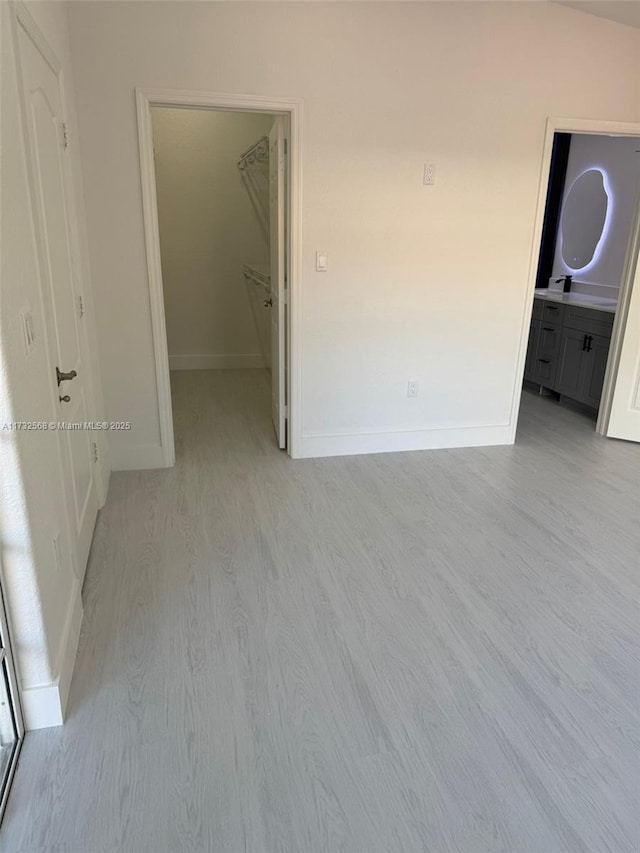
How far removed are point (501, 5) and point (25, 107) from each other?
2817mm

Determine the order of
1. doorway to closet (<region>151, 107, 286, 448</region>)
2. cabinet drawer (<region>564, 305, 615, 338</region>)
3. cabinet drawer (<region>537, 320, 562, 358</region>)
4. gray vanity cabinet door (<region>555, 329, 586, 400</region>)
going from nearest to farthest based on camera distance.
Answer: cabinet drawer (<region>564, 305, 615, 338</region>), gray vanity cabinet door (<region>555, 329, 586, 400</region>), cabinet drawer (<region>537, 320, 562, 358</region>), doorway to closet (<region>151, 107, 286, 448</region>)

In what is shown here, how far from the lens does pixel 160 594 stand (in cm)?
239

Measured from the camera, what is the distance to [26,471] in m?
1.57

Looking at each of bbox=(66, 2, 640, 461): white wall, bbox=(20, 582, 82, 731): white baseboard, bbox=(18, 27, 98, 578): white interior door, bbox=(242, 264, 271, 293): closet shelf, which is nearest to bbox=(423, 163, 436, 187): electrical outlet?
bbox=(66, 2, 640, 461): white wall

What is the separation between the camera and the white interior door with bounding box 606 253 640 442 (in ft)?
13.2

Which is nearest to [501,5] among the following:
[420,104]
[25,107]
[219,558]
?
[420,104]

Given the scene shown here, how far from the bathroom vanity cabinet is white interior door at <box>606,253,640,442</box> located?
0.45 m

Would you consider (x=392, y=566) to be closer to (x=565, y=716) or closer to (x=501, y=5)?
(x=565, y=716)

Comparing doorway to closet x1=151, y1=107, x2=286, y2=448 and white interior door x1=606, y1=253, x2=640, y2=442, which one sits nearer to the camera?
white interior door x1=606, y1=253, x2=640, y2=442

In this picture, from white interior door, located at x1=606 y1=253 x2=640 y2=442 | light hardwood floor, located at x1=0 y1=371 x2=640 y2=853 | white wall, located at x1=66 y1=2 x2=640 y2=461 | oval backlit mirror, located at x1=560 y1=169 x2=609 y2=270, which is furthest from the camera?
oval backlit mirror, located at x1=560 y1=169 x2=609 y2=270

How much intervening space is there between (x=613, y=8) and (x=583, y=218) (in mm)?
2464

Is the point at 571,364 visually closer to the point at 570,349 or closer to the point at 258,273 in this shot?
the point at 570,349

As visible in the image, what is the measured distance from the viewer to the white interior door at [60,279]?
2012 millimetres

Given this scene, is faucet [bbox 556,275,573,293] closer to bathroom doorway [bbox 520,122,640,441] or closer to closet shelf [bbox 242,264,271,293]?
bathroom doorway [bbox 520,122,640,441]
